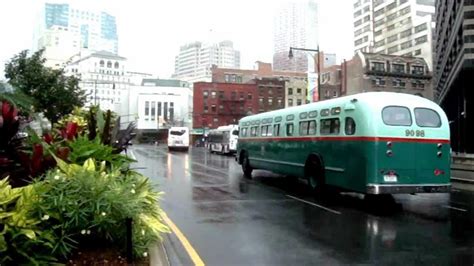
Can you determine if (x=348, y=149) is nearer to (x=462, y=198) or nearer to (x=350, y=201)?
(x=350, y=201)

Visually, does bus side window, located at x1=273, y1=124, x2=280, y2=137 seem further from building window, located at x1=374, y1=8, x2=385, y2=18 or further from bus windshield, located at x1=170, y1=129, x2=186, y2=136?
building window, located at x1=374, y1=8, x2=385, y2=18

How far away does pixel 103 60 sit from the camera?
118750 millimetres

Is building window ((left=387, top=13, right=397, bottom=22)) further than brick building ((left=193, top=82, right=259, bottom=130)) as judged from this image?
Yes

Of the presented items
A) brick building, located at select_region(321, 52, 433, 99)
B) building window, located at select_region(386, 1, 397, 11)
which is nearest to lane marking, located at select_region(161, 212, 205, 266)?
brick building, located at select_region(321, 52, 433, 99)

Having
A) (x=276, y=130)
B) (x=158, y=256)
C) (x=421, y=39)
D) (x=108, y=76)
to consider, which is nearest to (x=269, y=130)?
(x=276, y=130)

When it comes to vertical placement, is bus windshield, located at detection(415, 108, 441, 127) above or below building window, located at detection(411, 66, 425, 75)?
below

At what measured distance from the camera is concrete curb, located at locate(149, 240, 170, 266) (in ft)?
19.2

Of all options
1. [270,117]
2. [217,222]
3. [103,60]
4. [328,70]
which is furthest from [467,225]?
[103,60]

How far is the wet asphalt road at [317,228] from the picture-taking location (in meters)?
6.79

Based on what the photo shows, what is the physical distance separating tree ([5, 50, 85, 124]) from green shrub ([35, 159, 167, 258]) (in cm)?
1678

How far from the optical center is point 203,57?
171750mm

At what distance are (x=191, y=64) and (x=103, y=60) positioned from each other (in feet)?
196

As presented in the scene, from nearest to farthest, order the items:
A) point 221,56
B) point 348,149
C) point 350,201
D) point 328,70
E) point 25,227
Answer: point 25,227, point 348,149, point 350,201, point 328,70, point 221,56

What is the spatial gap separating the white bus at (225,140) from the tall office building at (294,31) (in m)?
55.4
